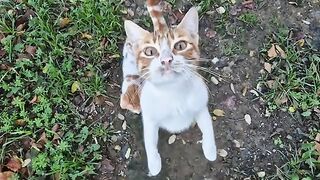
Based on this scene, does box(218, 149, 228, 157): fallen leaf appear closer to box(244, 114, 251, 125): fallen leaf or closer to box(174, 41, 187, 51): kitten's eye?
box(244, 114, 251, 125): fallen leaf

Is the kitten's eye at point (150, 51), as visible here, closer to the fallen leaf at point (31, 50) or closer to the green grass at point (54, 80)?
the green grass at point (54, 80)

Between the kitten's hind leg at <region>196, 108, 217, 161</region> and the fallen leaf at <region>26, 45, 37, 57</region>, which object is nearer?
the kitten's hind leg at <region>196, 108, 217, 161</region>

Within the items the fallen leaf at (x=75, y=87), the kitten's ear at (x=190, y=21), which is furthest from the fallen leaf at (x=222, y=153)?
the fallen leaf at (x=75, y=87)

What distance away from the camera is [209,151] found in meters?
2.91

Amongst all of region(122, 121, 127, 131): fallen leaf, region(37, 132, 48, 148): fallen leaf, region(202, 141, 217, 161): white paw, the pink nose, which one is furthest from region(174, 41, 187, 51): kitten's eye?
region(37, 132, 48, 148): fallen leaf

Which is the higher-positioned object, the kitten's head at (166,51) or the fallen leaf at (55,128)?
the kitten's head at (166,51)

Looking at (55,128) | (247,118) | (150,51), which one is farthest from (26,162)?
(247,118)

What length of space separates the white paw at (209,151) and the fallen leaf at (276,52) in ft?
2.27

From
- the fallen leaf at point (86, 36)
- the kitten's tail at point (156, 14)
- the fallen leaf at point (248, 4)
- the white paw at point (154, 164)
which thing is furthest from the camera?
the fallen leaf at point (248, 4)

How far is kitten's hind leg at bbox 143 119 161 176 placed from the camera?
2838mm

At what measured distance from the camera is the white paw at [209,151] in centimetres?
291

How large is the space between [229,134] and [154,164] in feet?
1.51

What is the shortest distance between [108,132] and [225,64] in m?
0.79

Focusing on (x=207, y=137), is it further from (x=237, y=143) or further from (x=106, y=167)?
(x=106, y=167)
